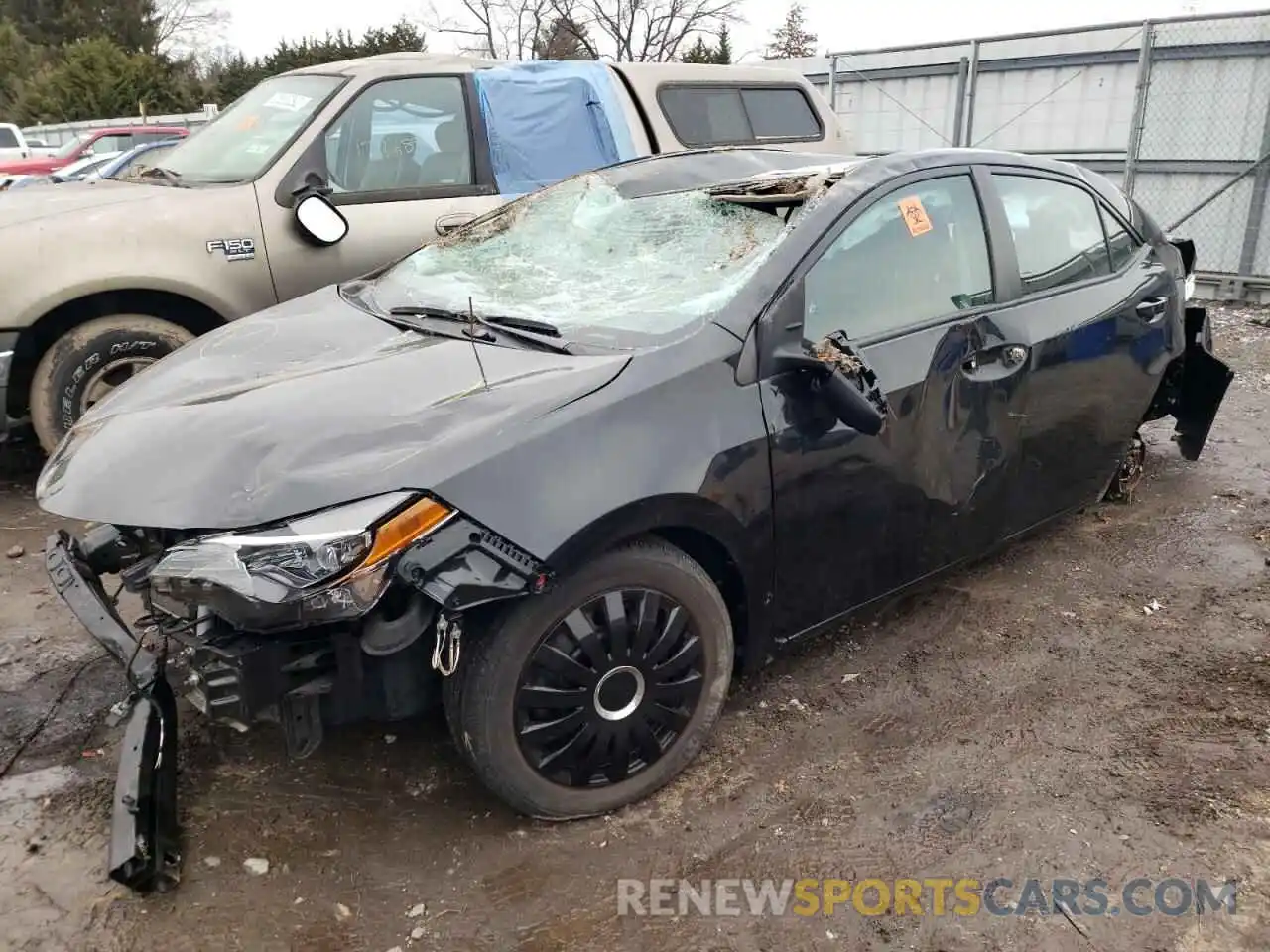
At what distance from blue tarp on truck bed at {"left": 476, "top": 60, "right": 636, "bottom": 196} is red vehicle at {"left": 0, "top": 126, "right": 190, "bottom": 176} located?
40.5 feet

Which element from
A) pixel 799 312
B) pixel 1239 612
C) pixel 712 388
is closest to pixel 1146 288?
pixel 1239 612

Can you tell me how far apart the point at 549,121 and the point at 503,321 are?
316 cm

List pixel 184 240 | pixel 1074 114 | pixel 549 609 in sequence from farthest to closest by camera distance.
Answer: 1. pixel 1074 114
2. pixel 184 240
3. pixel 549 609

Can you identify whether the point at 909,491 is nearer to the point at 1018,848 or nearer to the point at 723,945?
Result: the point at 1018,848

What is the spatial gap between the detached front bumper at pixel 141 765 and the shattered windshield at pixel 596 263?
4.27 ft

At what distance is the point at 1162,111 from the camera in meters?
9.45

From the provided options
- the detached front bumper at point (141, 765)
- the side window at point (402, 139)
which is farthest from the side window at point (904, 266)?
the side window at point (402, 139)

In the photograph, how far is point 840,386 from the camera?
2.51 m

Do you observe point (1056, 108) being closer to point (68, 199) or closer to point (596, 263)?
point (596, 263)

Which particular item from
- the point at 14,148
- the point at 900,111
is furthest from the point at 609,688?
the point at 14,148

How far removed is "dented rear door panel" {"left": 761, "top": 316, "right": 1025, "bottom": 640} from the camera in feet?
8.67

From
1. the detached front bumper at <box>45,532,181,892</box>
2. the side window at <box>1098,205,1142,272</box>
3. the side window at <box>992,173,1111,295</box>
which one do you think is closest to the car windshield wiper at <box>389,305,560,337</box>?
the detached front bumper at <box>45,532,181,892</box>

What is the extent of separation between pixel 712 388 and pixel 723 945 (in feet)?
4.29

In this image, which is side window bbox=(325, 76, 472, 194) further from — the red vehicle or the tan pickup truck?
the red vehicle
